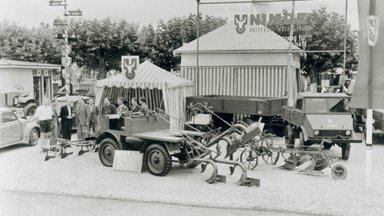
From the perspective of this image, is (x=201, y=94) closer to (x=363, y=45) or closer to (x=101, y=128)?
(x=101, y=128)

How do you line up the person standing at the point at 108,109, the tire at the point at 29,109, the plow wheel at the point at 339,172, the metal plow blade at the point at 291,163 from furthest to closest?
the tire at the point at 29,109 < the person standing at the point at 108,109 < the metal plow blade at the point at 291,163 < the plow wheel at the point at 339,172

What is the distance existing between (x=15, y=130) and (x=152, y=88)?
4.84 metres

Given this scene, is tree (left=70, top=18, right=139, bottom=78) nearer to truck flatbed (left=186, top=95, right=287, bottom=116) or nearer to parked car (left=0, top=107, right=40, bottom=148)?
truck flatbed (left=186, top=95, right=287, bottom=116)

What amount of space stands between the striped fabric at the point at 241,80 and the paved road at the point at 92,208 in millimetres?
12088

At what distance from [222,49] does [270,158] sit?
860 centimetres

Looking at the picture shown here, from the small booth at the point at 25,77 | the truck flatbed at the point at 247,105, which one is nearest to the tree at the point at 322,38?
the truck flatbed at the point at 247,105

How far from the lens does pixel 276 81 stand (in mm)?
20484

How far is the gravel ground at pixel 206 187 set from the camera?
29.0 feet

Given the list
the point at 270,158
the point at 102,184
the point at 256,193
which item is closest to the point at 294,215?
the point at 256,193

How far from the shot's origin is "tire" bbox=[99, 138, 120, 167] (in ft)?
40.2

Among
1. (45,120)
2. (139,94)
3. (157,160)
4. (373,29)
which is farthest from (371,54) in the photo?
(139,94)

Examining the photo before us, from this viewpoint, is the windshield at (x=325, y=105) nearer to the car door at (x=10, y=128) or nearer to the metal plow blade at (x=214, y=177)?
the metal plow blade at (x=214, y=177)

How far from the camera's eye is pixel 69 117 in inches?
607

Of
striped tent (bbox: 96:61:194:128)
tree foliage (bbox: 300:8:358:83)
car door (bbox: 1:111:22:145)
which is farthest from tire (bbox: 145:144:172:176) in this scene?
tree foliage (bbox: 300:8:358:83)
